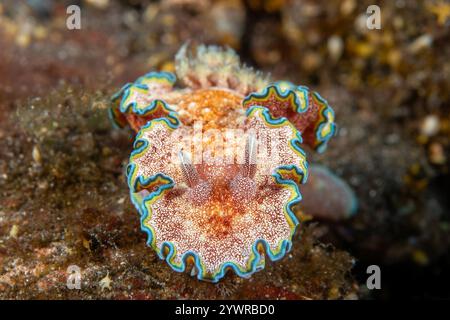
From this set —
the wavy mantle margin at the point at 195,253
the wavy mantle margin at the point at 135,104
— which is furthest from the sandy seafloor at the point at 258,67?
the wavy mantle margin at the point at 195,253

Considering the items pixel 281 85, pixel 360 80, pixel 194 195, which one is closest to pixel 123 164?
pixel 194 195

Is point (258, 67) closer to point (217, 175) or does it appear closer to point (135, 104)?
point (135, 104)

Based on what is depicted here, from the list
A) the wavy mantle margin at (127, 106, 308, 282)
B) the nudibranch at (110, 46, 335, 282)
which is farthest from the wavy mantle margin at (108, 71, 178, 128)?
the wavy mantle margin at (127, 106, 308, 282)

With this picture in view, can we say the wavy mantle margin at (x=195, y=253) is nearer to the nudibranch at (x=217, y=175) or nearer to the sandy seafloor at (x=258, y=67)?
the nudibranch at (x=217, y=175)

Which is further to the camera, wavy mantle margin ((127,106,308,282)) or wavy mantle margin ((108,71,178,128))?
wavy mantle margin ((108,71,178,128))

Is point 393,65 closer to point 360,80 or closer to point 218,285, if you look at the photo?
point 360,80

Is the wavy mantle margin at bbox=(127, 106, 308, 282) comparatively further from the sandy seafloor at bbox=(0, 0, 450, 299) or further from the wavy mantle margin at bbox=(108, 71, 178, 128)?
the sandy seafloor at bbox=(0, 0, 450, 299)

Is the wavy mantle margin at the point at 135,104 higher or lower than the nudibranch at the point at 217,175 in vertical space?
higher

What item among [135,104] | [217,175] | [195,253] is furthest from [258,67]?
[195,253]

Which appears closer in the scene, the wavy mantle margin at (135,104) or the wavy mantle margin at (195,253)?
the wavy mantle margin at (195,253)
